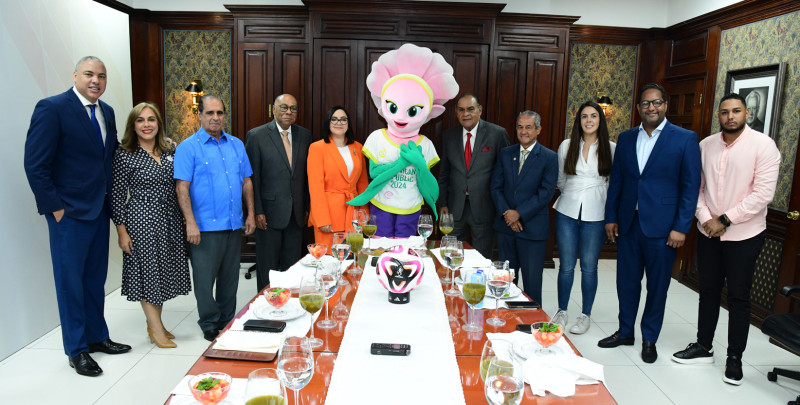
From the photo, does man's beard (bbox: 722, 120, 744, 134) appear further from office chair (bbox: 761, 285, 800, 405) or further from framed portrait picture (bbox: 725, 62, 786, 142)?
framed portrait picture (bbox: 725, 62, 786, 142)

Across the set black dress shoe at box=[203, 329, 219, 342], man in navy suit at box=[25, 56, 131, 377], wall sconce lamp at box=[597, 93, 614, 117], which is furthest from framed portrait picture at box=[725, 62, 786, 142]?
man in navy suit at box=[25, 56, 131, 377]

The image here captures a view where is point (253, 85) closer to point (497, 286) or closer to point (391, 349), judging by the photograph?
point (497, 286)

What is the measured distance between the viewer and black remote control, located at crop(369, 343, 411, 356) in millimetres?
1470

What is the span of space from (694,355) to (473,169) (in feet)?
6.20

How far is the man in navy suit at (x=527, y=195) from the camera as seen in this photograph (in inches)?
134

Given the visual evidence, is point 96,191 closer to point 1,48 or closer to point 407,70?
point 1,48

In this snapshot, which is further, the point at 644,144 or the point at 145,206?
the point at 644,144

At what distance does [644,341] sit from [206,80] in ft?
15.3

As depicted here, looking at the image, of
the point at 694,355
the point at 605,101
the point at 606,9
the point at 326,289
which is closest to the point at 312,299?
the point at 326,289

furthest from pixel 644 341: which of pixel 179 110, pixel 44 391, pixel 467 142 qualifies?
pixel 179 110

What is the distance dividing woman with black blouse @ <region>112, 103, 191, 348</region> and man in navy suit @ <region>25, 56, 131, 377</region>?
0.39 ft

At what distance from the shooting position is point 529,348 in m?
1.54

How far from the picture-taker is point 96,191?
9.28 ft

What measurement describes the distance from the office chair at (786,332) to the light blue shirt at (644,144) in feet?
3.43
